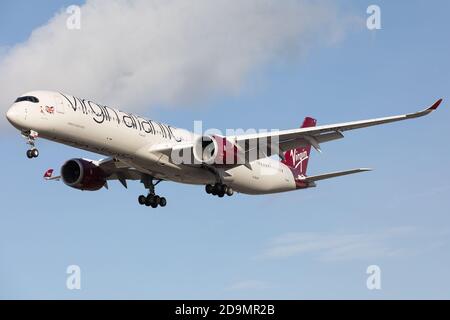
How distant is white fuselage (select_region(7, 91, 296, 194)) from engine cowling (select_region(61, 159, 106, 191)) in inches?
133

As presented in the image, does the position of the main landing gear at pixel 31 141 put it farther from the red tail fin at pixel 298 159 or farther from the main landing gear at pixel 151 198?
the red tail fin at pixel 298 159

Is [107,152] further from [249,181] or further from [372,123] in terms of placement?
[372,123]

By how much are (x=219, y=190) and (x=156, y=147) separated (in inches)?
182

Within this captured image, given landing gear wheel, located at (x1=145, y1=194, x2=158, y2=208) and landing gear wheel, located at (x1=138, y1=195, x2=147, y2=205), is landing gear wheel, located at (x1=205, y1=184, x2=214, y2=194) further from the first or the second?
landing gear wheel, located at (x1=138, y1=195, x2=147, y2=205)

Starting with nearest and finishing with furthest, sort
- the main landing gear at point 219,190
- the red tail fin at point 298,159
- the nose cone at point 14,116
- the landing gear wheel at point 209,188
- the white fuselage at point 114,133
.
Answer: the nose cone at point 14,116 → the white fuselage at point 114,133 → the main landing gear at point 219,190 → the landing gear wheel at point 209,188 → the red tail fin at point 298,159

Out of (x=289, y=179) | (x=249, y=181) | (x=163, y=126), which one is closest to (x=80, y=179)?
(x=163, y=126)

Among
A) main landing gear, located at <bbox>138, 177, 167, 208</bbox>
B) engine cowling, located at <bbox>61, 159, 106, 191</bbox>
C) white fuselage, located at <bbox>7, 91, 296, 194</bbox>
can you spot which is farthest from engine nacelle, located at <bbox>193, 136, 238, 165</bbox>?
engine cowling, located at <bbox>61, 159, 106, 191</bbox>

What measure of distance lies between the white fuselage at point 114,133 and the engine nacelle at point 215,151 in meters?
0.93

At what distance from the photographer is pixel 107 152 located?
38.1m

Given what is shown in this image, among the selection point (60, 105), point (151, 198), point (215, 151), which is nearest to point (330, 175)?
point (215, 151)

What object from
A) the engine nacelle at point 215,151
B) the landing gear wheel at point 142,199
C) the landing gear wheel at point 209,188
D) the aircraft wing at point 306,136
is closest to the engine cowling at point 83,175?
the landing gear wheel at point 142,199

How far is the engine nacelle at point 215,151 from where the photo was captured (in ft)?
131
